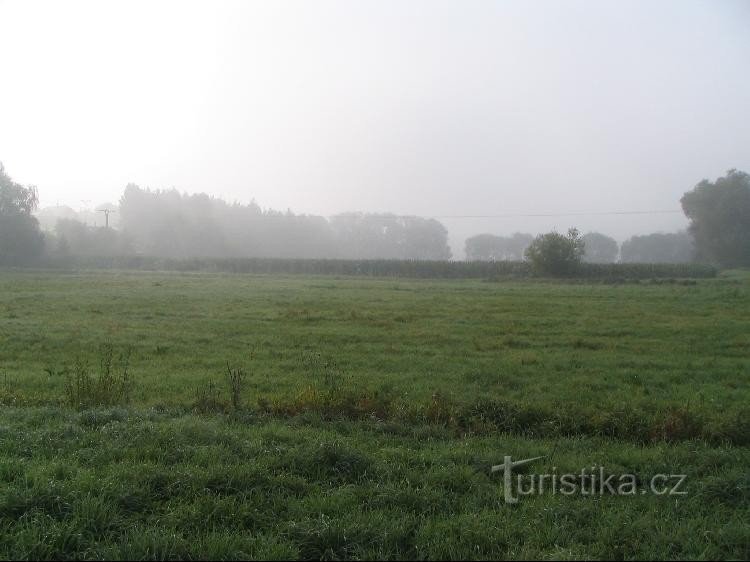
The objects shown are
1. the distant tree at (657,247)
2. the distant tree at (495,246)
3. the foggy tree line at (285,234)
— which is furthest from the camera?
the distant tree at (495,246)

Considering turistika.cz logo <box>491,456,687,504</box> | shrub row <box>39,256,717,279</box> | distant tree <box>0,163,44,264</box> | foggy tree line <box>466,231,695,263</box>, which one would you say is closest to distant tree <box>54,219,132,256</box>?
shrub row <box>39,256,717,279</box>

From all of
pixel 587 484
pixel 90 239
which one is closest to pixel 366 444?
pixel 587 484

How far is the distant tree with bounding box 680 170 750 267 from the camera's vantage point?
283ft

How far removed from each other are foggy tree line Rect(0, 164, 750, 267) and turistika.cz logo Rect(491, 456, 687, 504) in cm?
5852

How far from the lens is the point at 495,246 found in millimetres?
173375

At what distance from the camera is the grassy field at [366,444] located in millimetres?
4270

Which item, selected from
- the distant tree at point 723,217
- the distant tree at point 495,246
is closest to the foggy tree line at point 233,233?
the distant tree at point 495,246

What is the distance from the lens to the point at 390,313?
21344 millimetres

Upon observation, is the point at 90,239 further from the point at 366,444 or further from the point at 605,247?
the point at 605,247

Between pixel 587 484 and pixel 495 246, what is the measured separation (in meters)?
173

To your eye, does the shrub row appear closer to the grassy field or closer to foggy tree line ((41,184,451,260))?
foggy tree line ((41,184,451,260))

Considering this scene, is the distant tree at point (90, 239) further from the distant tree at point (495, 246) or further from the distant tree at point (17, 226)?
the distant tree at point (495, 246)

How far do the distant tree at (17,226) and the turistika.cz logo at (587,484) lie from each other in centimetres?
7972

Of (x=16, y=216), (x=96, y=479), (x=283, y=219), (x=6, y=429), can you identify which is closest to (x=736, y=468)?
(x=96, y=479)
